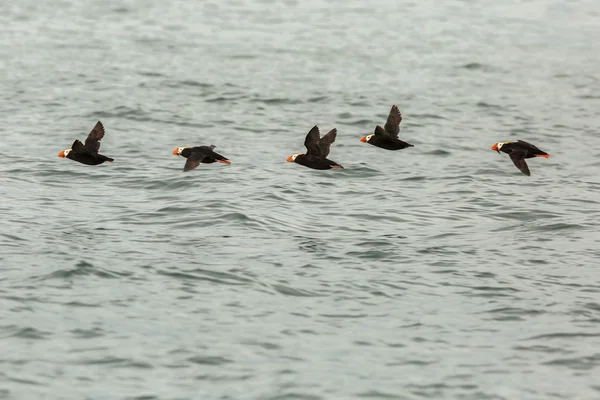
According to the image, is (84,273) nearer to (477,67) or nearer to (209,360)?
(209,360)

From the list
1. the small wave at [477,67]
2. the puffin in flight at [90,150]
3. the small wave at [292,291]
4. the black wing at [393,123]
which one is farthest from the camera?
the small wave at [477,67]

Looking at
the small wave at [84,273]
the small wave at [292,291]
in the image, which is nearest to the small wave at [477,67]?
the small wave at [292,291]

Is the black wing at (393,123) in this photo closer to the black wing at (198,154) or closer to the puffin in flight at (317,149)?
the puffin in flight at (317,149)

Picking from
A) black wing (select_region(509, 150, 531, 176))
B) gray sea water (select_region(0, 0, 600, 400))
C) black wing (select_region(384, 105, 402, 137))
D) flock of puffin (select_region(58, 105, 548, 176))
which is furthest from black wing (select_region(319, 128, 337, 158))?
black wing (select_region(509, 150, 531, 176))

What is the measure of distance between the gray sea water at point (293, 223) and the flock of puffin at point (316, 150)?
1496mm

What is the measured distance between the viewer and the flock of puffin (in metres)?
20.0

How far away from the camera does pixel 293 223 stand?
22.2 m

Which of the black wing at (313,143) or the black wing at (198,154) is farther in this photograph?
the black wing at (313,143)

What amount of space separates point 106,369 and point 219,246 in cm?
600

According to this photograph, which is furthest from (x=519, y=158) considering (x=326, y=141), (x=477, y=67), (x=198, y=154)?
(x=477, y=67)

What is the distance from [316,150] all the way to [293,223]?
2.31 m

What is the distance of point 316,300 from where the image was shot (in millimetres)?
17547

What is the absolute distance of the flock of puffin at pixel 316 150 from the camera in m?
20.0

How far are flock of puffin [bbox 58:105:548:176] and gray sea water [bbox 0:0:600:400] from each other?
4.91 ft
